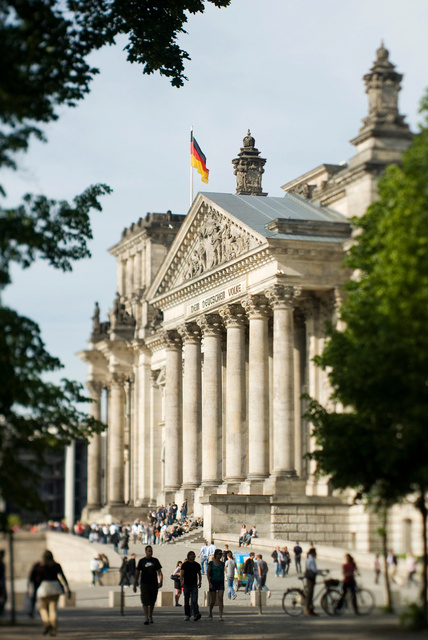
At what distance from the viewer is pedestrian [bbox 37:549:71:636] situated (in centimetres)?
1711

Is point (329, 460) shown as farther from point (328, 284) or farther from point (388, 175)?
point (328, 284)

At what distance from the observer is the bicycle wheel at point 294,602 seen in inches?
752

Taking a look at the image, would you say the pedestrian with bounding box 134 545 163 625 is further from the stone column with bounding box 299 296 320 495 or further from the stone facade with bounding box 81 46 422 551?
the stone column with bounding box 299 296 320 495

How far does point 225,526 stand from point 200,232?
1821cm

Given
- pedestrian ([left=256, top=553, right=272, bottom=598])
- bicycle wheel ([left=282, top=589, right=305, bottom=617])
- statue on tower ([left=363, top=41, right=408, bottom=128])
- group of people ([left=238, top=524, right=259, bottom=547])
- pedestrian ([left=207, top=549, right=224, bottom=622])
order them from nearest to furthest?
bicycle wheel ([left=282, top=589, right=305, bottom=617]) → statue on tower ([left=363, top=41, right=408, bottom=128]) → pedestrian ([left=256, top=553, right=272, bottom=598]) → pedestrian ([left=207, top=549, right=224, bottom=622]) → group of people ([left=238, top=524, right=259, bottom=547])

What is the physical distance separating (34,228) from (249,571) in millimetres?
22927

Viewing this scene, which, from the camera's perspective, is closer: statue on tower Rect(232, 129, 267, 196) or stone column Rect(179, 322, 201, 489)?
stone column Rect(179, 322, 201, 489)

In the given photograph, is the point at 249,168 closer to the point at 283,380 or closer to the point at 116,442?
the point at 116,442

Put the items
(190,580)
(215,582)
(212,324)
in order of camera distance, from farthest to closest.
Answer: (212,324) → (215,582) → (190,580)

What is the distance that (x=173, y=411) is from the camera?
77938 millimetres

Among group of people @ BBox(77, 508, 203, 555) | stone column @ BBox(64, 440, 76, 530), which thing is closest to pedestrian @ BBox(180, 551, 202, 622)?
stone column @ BBox(64, 440, 76, 530)

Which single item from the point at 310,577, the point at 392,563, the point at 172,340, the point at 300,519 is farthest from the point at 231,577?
the point at 172,340

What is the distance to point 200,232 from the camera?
2783 inches

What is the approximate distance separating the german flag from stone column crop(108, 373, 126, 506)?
22162mm
